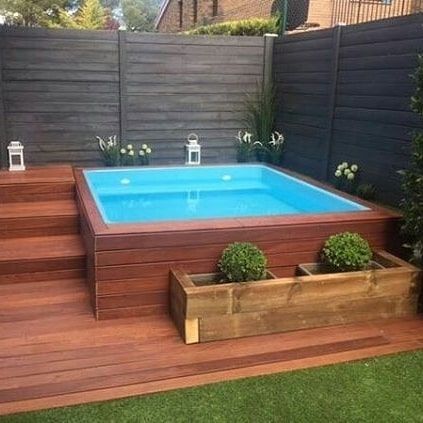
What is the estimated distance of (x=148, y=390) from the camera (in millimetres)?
2463

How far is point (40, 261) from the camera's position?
379cm

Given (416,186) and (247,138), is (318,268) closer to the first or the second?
(416,186)

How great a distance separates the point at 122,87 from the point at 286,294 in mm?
4567

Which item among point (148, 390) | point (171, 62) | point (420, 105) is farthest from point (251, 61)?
point (148, 390)

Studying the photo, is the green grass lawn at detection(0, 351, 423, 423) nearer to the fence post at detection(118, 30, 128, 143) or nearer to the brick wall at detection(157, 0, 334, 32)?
the fence post at detection(118, 30, 128, 143)

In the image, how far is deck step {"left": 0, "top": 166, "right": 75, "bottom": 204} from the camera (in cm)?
489

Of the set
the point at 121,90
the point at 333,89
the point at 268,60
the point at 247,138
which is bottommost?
the point at 247,138

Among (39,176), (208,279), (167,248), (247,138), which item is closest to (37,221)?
(39,176)

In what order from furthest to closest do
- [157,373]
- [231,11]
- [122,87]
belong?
[231,11]
[122,87]
[157,373]

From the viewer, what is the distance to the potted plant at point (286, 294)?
2.97 m

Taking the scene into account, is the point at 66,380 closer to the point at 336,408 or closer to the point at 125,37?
the point at 336,408

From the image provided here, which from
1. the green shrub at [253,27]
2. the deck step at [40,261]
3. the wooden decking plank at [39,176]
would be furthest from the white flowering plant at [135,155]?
the green shrub at [253,27]

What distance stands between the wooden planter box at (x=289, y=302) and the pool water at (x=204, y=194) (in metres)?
0.95

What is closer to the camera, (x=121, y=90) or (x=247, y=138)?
(x=121, y=90)
